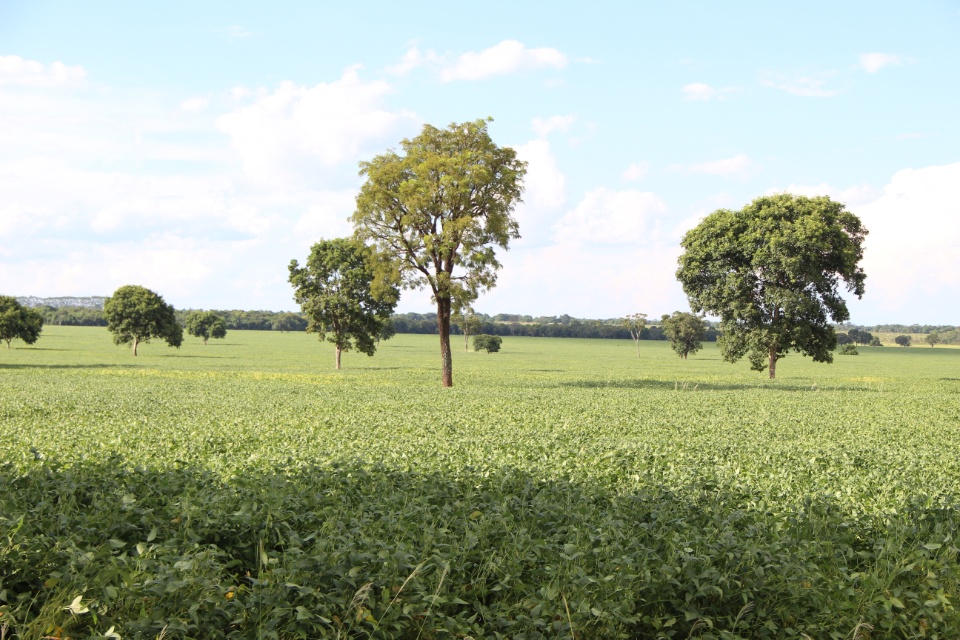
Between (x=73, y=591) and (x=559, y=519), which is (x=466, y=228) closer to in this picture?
(x=559, y=519)

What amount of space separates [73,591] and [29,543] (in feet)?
3.88

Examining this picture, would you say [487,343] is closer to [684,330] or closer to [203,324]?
[684,330]

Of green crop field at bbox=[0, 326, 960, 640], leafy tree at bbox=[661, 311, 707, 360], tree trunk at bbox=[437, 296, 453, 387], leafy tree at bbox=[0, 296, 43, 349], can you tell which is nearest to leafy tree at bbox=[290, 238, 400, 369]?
tree trunk at bbox=[437, 296, 453, 387]

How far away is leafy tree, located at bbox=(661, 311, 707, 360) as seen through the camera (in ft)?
396

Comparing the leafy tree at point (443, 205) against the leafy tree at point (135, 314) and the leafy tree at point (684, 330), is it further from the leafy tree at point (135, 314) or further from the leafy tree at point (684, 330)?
the leafy tree at point (684, 330)

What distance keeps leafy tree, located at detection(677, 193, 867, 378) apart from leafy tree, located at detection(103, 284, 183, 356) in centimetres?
6613

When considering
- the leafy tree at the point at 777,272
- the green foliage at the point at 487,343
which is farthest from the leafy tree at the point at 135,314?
the leafy tree at the point at 777,272

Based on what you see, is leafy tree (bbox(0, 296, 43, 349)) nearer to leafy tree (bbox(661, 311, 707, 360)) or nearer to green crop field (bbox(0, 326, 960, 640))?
green crop field (bbox(0, 326, 960, 640))

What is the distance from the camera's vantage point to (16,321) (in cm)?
7725

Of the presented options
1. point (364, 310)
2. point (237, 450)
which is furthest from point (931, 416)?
point (364, 310)

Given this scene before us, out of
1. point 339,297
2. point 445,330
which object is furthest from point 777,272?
point 339,297

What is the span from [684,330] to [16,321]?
323ft

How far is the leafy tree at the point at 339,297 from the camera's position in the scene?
210 ft

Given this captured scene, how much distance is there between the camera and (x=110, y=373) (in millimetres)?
55094
